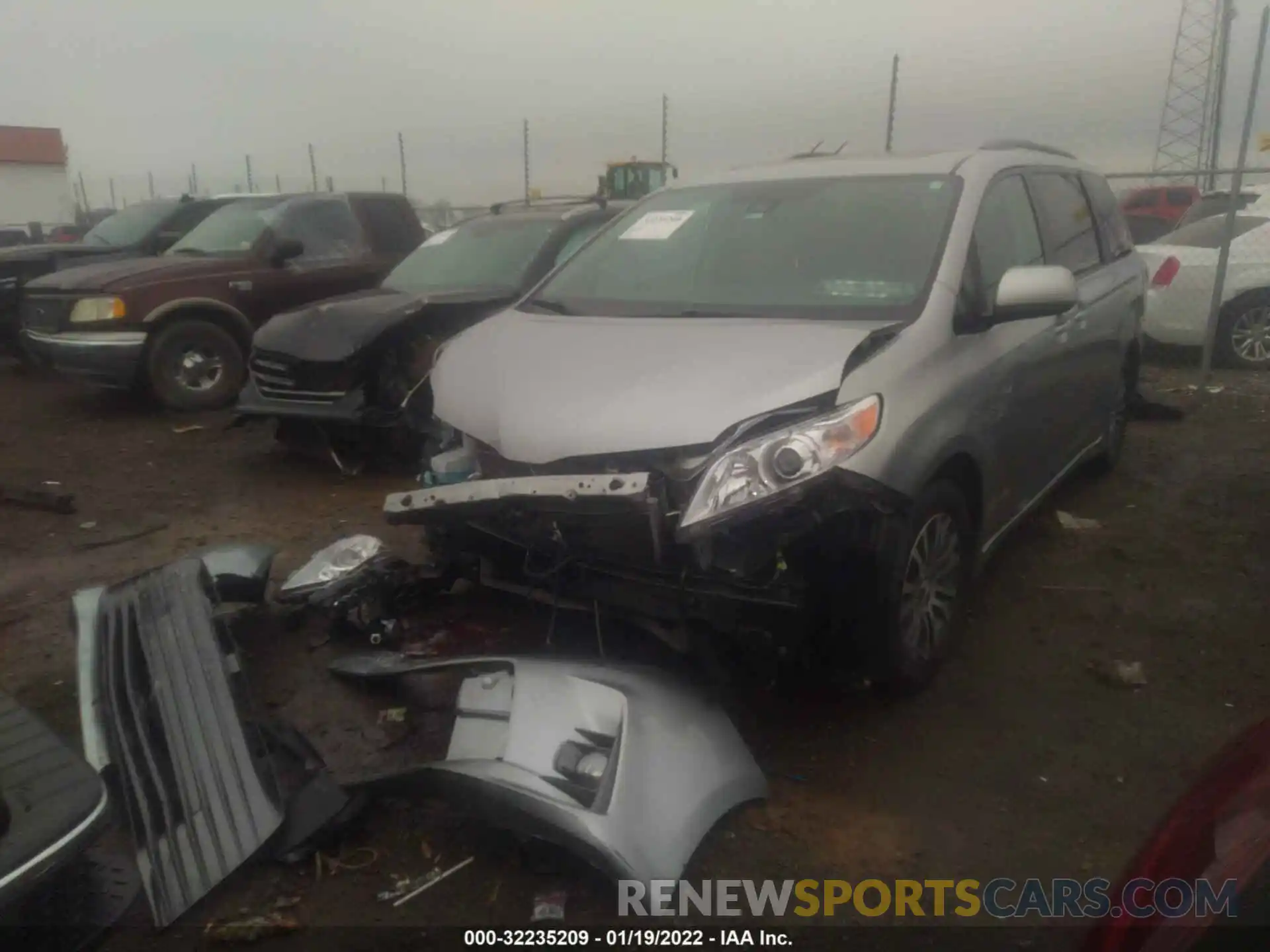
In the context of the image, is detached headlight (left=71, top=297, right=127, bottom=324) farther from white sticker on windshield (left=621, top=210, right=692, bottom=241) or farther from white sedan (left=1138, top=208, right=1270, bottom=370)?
white sedan (left=1138, top=208, right=1270, bottom=370)

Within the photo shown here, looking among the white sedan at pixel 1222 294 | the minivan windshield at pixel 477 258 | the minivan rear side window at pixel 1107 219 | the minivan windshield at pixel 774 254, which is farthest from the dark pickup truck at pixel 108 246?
the white sedan at pixel 1222 294

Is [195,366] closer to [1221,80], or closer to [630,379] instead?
[630,379]

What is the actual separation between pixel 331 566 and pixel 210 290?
484 centimetres

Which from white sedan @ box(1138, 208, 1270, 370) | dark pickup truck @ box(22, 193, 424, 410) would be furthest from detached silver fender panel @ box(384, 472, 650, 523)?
white sedan @ box(1138, 208, 1270, 370)

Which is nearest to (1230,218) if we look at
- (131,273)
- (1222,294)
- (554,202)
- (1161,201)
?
(1222,294)

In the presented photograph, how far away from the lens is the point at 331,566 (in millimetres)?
3643

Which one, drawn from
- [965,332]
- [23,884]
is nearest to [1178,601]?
[965,332]

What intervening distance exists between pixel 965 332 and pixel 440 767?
2184mm

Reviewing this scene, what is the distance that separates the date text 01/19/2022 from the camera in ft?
7.57

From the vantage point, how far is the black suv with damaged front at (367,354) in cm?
555

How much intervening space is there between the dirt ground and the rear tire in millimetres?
3366

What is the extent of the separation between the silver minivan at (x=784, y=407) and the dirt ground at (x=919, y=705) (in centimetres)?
33

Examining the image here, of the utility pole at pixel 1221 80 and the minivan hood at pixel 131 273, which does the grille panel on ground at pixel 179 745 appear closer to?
the minivan hood at pixel 131 273

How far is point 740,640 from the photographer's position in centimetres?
274
